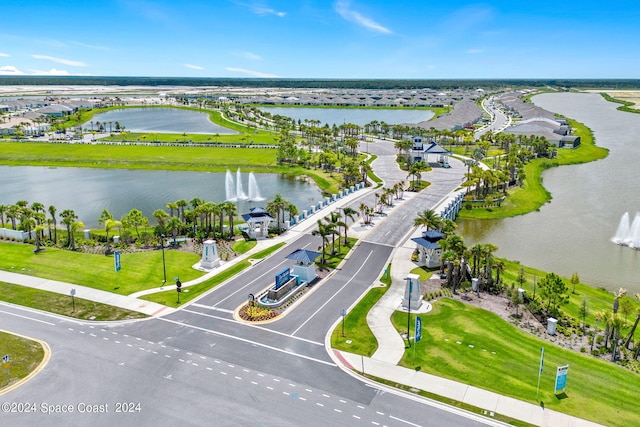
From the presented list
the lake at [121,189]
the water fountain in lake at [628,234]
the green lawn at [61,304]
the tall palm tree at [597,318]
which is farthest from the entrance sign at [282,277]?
the water fountain in lake at [628,234]

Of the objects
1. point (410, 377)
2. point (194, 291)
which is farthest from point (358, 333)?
point (194, 291)

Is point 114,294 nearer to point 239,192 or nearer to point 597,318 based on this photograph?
point 597,318

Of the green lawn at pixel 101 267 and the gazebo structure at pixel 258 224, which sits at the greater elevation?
the gazebo structure at pixel 258 224

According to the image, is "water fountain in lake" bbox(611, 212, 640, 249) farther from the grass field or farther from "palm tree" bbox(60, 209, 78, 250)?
"palm tree" bbox(60, 209, 78, 250)

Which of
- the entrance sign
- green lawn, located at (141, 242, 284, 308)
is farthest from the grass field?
green lawn, located at (141, 242, 284, 308)

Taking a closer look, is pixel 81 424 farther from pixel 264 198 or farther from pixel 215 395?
pixel 264 198

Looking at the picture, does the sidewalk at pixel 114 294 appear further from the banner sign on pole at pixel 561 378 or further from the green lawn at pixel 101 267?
the banner sign on pole at pixel 561 378

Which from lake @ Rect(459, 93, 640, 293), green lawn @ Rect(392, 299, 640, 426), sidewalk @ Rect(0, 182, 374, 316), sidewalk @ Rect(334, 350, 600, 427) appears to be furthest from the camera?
lake @ Rect(459, 93, 640, 293)

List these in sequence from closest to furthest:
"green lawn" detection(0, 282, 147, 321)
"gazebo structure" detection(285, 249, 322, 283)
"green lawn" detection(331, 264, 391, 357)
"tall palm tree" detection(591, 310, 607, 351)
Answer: "tall palm tree" detection(591, 310, 607, 351) < "green lawn" detection(331, 264, 391, 357) < "green lawn" detection(0, 282, 147, 321) < "gazebo structure" detection(285, 249, 322, 283)
